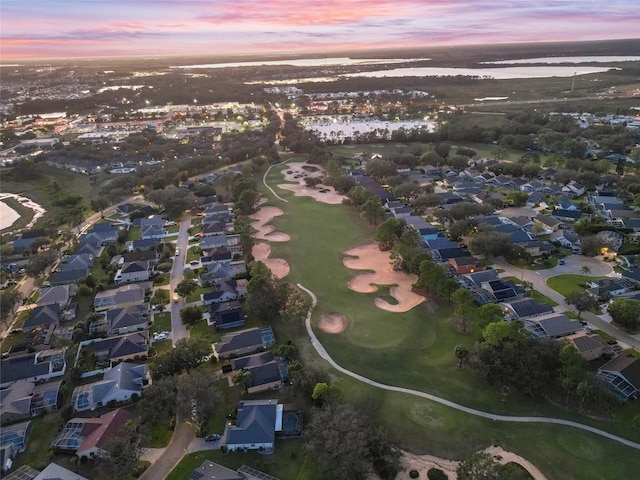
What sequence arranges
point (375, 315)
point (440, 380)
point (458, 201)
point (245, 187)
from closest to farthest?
point (440, 380), point (375, 315), point (458, 201), point (245, 187)

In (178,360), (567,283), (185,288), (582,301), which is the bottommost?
(567,283)

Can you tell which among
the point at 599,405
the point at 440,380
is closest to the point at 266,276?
the point at 440,380

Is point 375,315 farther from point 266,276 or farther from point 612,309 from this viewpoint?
point 612,309

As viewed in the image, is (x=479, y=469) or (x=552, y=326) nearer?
(x=479, y=469)

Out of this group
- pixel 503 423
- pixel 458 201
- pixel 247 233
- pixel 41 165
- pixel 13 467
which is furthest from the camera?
pixel 41 165

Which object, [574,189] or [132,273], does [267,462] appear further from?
[574,189]

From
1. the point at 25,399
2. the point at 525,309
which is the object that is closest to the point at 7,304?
the point at 25,399

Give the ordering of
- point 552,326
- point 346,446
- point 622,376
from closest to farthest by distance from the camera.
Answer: point 346,446
point 622,376
point 552,326

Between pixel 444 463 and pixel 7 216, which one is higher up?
pixel 444 463
